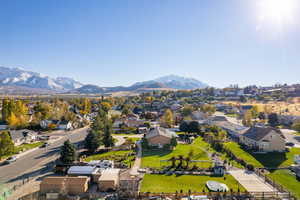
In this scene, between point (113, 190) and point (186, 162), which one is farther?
point (186, 162)

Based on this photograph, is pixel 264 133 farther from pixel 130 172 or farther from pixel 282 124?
pixel 282 124

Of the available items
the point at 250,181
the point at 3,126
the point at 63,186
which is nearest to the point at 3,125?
the point at 3,126

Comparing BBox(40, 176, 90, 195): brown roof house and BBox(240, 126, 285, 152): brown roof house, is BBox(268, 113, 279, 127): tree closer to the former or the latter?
BBox(240, 126, 285, 152): brown roof house

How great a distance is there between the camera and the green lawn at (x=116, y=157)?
33688 millimetres

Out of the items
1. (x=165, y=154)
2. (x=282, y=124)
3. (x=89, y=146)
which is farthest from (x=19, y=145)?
(x=282, y=124)

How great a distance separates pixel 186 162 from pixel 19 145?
135 ft

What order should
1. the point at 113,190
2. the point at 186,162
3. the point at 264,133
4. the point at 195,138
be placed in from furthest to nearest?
the point at 195,138
the point at 264,133
the point at 186,162
the point at 113,190

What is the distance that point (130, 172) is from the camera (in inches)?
1129

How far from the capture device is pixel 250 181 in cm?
2628

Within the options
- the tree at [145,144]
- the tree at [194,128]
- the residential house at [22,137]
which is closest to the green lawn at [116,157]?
the tree at [145,144]

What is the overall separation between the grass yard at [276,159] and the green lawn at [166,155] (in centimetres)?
1051

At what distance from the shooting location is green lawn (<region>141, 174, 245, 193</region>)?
23516mm

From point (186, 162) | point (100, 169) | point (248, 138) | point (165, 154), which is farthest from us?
point (248, 138)

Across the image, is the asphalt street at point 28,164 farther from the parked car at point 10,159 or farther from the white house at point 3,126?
the white house at point 3,126
